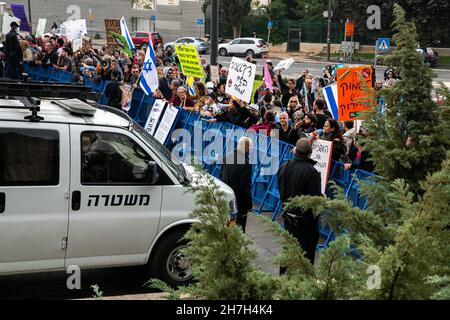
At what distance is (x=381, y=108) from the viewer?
4.72 meters

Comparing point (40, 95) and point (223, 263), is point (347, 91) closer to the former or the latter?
point (40, 95)

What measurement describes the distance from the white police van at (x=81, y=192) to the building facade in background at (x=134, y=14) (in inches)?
2747

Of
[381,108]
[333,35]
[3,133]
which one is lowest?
[3,133]

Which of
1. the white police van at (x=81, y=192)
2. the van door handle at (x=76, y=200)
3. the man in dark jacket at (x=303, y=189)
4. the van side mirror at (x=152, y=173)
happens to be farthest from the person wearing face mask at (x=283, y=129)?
the van door handle at (x=76, y=200)

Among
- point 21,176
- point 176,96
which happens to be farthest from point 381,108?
point 176,96

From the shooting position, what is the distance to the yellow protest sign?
1429 cm

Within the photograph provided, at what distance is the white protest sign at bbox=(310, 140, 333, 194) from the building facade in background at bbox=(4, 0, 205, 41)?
68184 mm

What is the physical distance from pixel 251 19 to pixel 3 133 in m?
65.8

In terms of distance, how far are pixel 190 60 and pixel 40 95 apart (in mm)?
7788

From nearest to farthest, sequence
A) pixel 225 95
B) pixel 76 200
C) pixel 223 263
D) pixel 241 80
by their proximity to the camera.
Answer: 1. pixel 223 263
2. pixel 76 200
3. pixel 241 80
4. pixel 225 95

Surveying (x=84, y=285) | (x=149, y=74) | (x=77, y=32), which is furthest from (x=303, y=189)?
(x=77, y=32)

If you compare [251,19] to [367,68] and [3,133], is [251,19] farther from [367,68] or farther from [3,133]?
[3,133]

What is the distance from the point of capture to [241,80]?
12.4 metres
